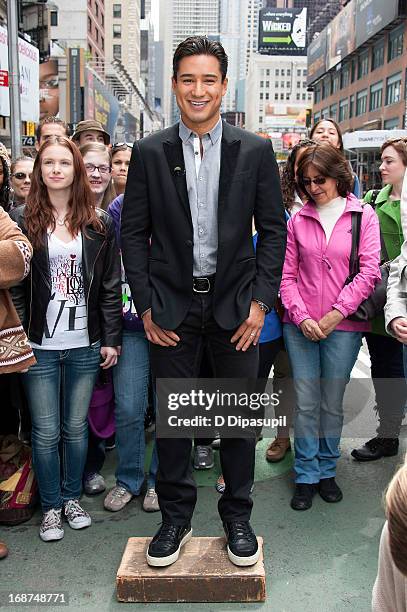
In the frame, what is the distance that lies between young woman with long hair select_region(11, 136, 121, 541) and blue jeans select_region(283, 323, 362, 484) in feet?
3.72

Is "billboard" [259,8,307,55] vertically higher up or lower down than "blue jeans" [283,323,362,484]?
higher up

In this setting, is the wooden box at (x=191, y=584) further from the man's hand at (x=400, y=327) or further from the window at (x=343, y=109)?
the window at (x=343, y=109)

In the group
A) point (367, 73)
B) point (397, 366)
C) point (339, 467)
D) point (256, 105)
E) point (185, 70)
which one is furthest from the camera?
point (256, 105)

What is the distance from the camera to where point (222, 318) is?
2.79 m

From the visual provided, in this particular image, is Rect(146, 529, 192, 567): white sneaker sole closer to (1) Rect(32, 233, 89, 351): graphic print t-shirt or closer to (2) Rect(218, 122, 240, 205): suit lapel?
(1) Rect(32, 233, 89, 351): graphic print t-shirt

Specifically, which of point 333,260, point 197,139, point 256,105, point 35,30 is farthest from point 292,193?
point 256,105

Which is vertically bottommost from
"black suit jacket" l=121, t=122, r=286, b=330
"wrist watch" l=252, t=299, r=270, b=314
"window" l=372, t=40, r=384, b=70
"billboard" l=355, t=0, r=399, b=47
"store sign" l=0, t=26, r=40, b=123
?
"wrist watch" l=252, t=299, r=270, b=314

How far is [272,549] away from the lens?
317 centimetres

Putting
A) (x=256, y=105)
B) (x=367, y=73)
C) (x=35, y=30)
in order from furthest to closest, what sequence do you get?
(x=256, y=105)
(x=367, y=73)
(x=35, y=30)

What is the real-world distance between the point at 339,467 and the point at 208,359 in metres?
1.74

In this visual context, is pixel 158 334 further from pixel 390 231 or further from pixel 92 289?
pixel 390 231

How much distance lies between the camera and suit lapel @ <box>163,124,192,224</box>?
277 cm

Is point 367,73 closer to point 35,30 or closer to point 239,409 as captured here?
point 35,30

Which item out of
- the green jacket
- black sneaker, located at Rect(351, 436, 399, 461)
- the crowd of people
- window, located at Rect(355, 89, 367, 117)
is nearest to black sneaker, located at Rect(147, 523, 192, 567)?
the crowd of people
